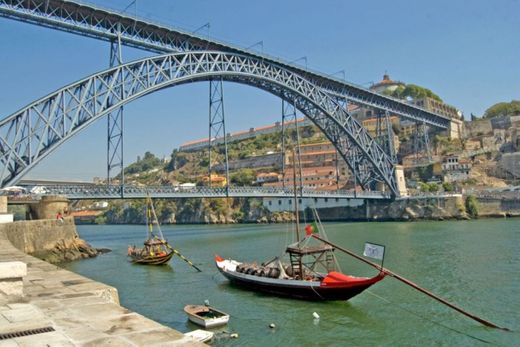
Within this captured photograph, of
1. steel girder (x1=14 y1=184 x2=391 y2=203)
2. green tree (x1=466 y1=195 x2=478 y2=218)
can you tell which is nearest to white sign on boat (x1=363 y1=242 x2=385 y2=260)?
steel girder (x1=14 y1=184 x2=391 y2=203)

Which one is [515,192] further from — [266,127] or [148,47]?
[266,127]

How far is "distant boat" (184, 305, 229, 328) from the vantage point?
1445cm

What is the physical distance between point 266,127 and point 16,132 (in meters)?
121

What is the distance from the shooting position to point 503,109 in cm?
10788

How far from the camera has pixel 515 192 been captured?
67250 millimetres

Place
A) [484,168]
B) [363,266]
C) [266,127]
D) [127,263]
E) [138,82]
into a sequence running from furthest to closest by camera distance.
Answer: [266,127]
[484,168]
[138,82]
[127,263]
[363,266]

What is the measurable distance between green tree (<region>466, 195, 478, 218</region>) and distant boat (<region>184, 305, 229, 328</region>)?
204 feet

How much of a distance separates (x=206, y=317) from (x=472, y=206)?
207 feet

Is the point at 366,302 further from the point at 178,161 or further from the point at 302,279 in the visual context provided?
the point at 178,161

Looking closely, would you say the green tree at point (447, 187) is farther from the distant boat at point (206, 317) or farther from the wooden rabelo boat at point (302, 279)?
the distant boat at point (206, 317)

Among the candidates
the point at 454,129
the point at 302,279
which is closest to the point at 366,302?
the point at 302,279

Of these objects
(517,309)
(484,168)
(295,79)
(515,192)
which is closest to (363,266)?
(517,309)

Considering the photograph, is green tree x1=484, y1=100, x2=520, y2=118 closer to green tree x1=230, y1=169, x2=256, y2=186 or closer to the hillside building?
the hillside building

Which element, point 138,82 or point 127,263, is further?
point 138,82
